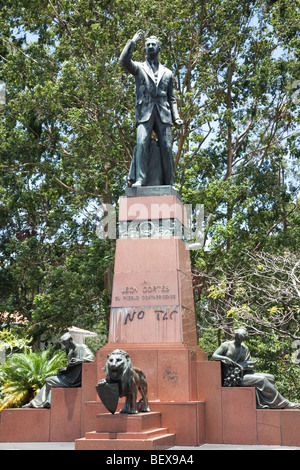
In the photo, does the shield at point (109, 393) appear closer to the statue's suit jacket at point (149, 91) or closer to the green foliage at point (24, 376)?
the green foliage at point (24, 376)

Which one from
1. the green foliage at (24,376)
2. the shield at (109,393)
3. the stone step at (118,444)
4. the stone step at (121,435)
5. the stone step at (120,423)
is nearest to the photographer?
the stone step at (118,444)

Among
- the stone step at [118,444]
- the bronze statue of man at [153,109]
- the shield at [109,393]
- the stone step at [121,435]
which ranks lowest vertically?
the stone step at [118,444]

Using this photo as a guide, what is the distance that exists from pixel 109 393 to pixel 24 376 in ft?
14.2

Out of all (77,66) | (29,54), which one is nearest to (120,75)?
(77,66)

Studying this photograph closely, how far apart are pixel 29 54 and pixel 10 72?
1.16 meters

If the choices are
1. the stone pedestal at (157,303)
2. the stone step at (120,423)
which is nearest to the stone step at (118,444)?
the stone step at (120,423)

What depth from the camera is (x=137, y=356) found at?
9.85 metres

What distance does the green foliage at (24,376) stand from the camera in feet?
38.3

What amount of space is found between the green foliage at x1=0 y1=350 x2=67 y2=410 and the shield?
393 cm

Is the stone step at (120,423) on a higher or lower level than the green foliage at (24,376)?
lower

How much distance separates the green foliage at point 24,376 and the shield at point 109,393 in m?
3.93

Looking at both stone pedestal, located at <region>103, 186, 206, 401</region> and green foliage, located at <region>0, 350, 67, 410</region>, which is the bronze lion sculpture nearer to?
stone pedestal, located at <region>103, 186, 206, 401</region>

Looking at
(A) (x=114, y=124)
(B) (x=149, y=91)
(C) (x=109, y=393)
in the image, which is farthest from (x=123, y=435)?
(A) (x=114, y=124)

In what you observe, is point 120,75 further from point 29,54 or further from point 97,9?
point 29,54
